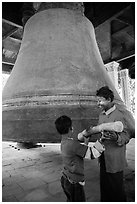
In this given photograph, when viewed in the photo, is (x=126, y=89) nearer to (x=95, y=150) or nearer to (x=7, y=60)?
(x=7, y=60)

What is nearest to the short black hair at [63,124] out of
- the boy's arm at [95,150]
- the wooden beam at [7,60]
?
the boy's arm at [95,150]

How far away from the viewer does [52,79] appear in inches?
58.4

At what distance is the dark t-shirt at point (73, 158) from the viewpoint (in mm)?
1256

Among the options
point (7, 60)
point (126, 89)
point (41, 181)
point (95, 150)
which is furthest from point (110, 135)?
point (126, 89)

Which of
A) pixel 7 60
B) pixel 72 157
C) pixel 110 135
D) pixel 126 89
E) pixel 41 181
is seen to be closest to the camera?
pixel 110 135

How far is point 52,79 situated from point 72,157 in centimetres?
64

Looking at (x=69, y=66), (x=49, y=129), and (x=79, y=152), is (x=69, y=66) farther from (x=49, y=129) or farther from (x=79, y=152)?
(x=79, y=152)

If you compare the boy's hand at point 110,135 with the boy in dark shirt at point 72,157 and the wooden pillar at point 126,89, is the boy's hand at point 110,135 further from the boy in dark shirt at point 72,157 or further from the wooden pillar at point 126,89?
the wooden pillar at point 126,89

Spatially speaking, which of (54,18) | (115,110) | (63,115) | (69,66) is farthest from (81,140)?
(54,18)

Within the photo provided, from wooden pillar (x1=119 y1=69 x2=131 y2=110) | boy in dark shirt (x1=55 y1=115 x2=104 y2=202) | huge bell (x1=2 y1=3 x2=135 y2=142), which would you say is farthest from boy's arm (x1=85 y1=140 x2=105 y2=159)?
wooden pillar (x1=119 y1=69 x2=131 y2=110)

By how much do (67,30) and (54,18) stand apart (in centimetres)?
19

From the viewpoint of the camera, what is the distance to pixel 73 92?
1.41 metres

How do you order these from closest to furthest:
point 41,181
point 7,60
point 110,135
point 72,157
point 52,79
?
point 110,135
point 72,157
point 52,79
point 41,181
point 7,60

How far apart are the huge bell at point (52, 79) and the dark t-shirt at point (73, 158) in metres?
0.09
